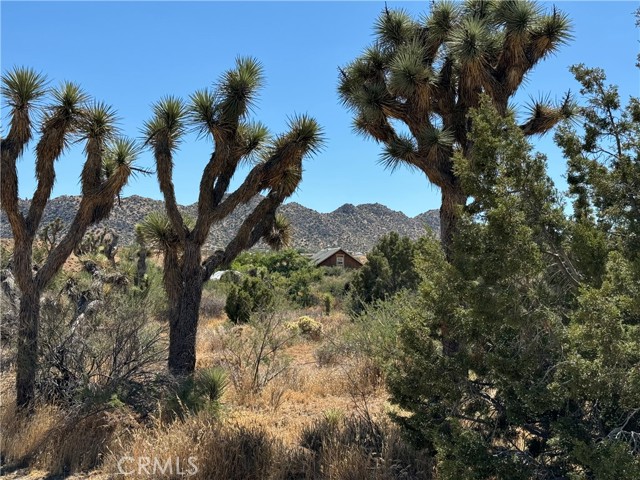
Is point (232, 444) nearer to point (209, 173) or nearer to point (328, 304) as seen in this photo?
point (209, 173)

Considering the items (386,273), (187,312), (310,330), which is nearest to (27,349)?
(187,312)

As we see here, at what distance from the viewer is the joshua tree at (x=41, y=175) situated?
310 inches

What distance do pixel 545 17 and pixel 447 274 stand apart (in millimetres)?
5604

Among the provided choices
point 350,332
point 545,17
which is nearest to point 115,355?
point 350,332

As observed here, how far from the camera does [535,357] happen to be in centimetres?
386

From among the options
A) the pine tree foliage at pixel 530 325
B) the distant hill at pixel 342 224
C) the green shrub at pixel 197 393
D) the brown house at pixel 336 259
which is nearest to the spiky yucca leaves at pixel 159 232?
the green shrub at pixel 197 393

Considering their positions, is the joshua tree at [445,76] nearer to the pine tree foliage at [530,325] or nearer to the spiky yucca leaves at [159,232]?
the pine tree foliage at [530,325]

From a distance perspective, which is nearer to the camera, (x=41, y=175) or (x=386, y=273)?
(x=41, y=175)

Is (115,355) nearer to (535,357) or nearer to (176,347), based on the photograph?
(176,347)

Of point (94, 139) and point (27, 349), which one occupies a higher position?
point (94, 139)

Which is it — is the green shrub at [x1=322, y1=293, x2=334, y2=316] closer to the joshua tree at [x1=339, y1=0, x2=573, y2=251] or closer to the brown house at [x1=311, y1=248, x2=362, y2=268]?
the joshua tree at [x1=339, y1=0, x2=573, y2=251]

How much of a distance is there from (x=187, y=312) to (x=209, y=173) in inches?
92.7

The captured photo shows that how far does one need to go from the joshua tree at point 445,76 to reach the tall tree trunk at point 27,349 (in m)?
5.54

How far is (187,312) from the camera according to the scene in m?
9.20
